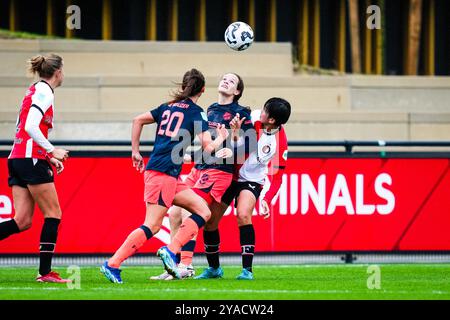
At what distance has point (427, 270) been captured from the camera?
524 inches

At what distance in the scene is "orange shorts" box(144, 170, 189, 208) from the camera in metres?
10.6

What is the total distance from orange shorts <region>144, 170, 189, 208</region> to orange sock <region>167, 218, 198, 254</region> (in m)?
0.41

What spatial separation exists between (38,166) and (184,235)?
162 centimetres

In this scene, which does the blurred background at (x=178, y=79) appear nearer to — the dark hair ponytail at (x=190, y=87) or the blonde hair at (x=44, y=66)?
the dark hair ponytail at (x=190, y=87)

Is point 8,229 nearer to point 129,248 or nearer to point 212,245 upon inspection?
point 129,248

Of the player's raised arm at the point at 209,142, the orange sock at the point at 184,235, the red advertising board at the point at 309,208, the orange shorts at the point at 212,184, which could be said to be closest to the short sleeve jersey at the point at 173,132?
the player's raised arm at the point at 209,142

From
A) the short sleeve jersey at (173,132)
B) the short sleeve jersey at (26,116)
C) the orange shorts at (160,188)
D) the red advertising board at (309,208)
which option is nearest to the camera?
the short sleeve jersey at (26,116)

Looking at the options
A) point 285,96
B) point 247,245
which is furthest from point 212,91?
point 247,245

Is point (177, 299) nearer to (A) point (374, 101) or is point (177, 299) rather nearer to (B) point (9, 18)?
(A) point (374, 101)

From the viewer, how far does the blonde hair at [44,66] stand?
34.9 ft

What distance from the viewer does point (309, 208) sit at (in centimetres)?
1434

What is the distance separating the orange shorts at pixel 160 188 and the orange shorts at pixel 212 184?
2.52 ft
